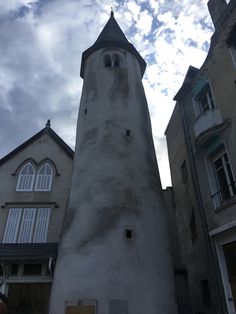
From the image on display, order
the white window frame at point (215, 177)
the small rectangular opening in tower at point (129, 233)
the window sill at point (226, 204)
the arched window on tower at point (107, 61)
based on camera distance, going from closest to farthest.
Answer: the window sill at point (226, 204)
the white window frame at point (215, 177)
the small rectangular opening in tower at point (129, 233)
the arched window on tower at point (107, 61)

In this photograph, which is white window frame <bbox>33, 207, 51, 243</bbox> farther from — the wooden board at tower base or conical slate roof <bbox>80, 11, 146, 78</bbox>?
conical slate roof <bbox>80, 11, 146, 78</bbox>

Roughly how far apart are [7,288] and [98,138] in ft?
28.2

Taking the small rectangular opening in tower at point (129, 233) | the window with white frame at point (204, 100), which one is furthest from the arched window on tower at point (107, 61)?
the small rectangular opening in tower at point (129, 233)

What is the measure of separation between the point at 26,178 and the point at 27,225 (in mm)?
3068

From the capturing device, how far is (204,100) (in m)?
14.1

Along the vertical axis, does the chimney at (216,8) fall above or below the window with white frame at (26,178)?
above

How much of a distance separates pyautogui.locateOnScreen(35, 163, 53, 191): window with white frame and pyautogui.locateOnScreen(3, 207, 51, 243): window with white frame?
54.8 inches

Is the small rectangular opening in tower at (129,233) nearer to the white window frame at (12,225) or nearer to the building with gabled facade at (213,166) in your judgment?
the building with gabled facade at (213,166)

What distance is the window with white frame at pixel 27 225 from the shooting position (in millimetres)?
15891

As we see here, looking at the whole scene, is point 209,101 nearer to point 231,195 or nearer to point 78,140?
point 231,195

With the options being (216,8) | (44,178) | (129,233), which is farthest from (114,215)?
(216,8)

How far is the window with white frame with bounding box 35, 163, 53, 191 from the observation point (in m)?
17.6

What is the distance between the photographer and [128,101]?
1691 cm

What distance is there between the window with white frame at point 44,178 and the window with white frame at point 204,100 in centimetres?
980
